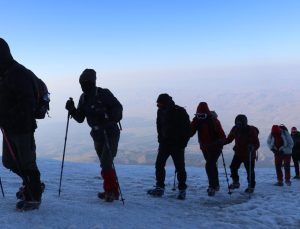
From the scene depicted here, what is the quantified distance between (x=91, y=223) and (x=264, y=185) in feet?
29.4

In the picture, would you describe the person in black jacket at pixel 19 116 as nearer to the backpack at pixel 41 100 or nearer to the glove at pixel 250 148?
the backpack at pixel 41 100

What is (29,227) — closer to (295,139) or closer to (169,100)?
(169,100)

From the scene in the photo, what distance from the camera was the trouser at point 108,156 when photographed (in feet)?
27.6

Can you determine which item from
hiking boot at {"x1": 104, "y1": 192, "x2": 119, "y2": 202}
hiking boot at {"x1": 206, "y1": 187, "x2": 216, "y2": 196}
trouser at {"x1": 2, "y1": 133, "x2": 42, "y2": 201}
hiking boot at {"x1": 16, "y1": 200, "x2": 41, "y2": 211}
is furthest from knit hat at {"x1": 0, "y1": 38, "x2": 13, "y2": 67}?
hiking boot at {"x1": 206, "y1": 187, "x2": 216, "y2": 196}

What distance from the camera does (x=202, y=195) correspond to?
11.4m

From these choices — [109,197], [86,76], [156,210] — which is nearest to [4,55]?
[86,76]

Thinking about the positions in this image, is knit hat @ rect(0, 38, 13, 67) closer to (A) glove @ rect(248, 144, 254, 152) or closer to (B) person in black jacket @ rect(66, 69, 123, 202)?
(B) person in black jacket @ rect(66, 69, 123, 202)

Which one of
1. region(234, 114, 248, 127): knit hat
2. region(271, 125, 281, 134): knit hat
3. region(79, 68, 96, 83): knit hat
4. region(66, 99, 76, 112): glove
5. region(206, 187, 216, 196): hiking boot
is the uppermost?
region(79, 68, 96, 83): knit hat

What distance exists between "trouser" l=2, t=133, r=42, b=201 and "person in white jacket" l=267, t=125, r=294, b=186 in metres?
9.91

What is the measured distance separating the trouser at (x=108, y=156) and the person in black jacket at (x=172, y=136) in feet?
6.54

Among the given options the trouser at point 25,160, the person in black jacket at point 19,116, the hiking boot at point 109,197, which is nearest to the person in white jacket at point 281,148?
the hiking boot at point 109,197

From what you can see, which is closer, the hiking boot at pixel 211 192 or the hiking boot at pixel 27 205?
the hiking boot at pixel 27 205

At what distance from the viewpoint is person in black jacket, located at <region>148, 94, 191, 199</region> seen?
33.6 ft

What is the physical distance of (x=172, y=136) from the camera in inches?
404
